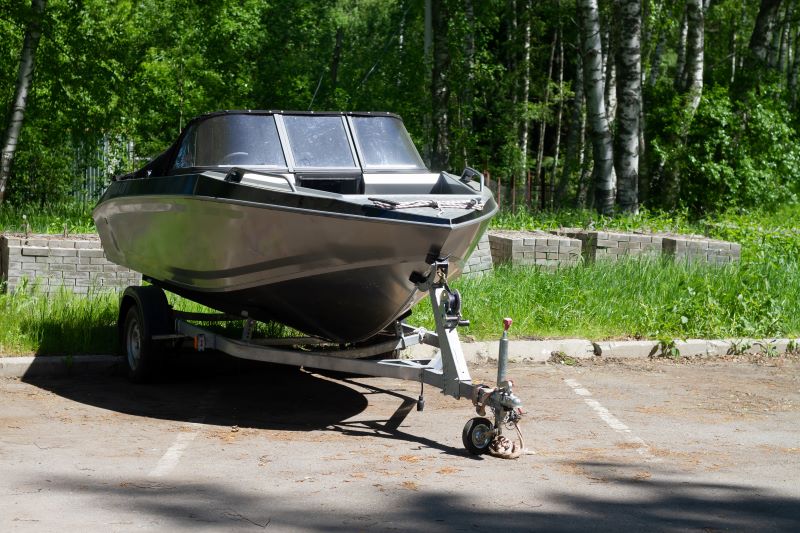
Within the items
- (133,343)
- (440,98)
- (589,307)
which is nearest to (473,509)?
(133,343)

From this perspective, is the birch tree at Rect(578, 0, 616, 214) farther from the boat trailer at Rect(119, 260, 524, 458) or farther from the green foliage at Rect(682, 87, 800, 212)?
the boat trailer at Rect(119, 260, 524, 458)

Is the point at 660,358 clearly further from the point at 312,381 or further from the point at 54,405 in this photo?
the point at 54,405

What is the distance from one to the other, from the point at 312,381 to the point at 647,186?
14230 mm

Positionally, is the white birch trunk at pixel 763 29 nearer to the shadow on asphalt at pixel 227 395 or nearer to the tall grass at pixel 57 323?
the shadow on asphalt at pixel 227 395

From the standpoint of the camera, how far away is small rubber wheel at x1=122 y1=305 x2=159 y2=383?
877 centimetres

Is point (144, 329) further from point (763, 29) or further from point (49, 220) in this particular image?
point (763, 29)


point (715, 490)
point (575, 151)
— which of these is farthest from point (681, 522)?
point (575, 151)

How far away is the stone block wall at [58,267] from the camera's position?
10.8 metres

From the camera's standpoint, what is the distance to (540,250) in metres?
12.8

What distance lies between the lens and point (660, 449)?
23.0 ft

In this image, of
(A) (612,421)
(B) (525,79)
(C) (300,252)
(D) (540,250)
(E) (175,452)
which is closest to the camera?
(E) (175,452)

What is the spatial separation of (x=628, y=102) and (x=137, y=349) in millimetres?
11886

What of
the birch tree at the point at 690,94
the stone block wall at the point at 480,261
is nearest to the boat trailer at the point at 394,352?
the stone block wall at the point at 480,261

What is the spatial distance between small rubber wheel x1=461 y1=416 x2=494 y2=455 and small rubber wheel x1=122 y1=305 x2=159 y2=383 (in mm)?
3204
